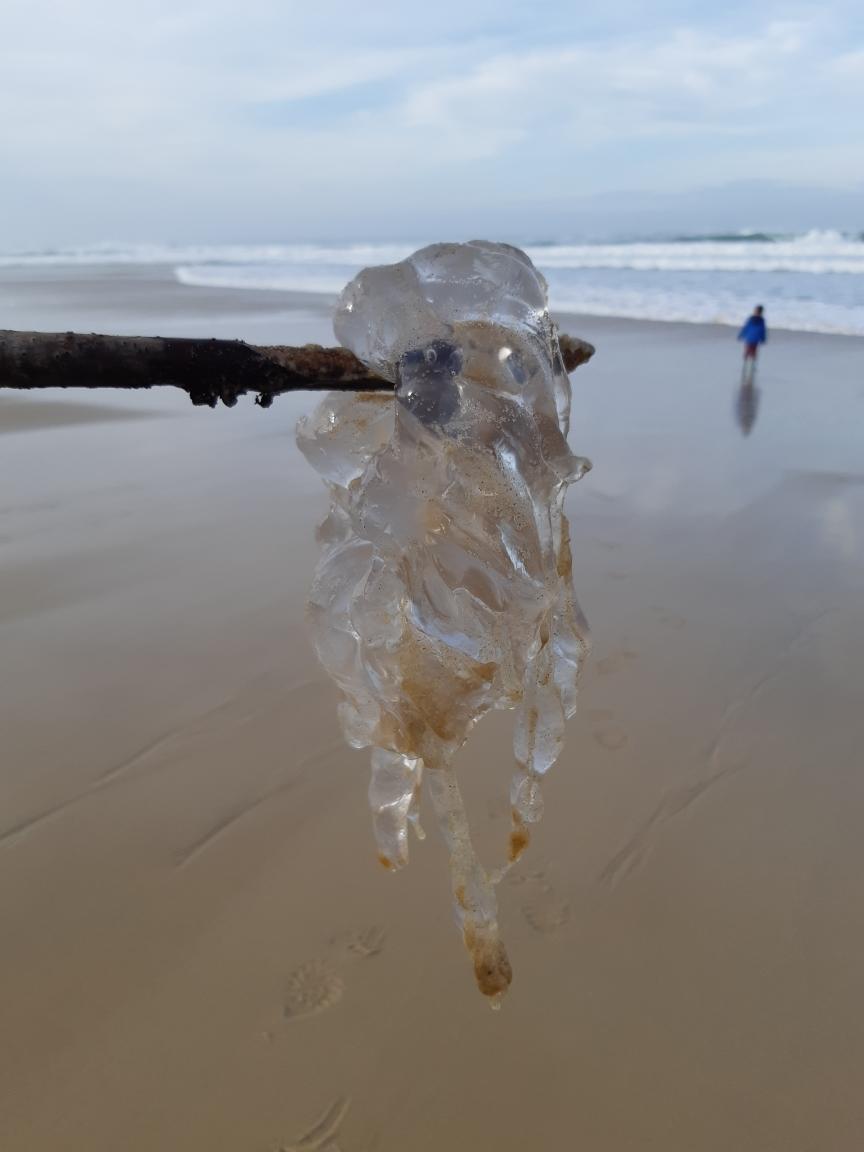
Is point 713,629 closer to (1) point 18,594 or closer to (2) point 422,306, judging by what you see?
(2) point 422,306

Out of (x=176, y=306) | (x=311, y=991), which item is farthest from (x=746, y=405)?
(x=176, y=306)

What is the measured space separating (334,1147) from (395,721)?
1030mm

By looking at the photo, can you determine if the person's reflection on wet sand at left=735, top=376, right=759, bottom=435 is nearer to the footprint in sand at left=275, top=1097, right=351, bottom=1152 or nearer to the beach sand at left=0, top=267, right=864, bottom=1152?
the beach sand at left=0, top=267, right=864, bottom=1152

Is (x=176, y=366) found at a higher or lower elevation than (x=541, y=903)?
higher

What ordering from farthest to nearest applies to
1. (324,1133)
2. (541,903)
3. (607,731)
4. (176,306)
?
(176,306)
(607,731)
(541,903)
(324,1133)

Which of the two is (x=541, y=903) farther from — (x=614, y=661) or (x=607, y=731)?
(x=614, y=661)

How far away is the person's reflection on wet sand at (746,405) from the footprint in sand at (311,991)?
6.22m

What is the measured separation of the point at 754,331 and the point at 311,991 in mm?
9365

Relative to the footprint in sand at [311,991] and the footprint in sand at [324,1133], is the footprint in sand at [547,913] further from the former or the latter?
the footprint in sand at [324,1133]

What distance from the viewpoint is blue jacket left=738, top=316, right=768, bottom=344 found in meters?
9.52

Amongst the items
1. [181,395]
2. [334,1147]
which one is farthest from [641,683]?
[181,395]

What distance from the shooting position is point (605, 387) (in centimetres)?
897

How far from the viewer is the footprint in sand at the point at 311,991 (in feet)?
6.46

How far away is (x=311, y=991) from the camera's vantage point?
2016 millimetres
